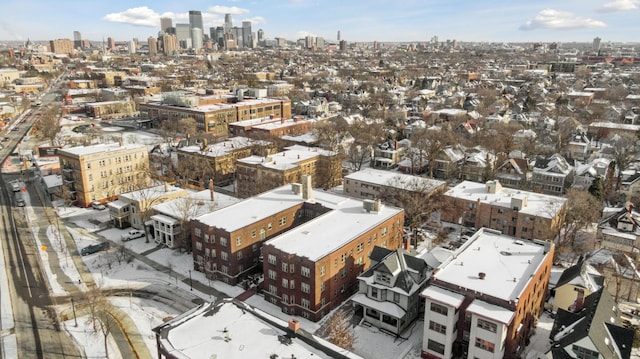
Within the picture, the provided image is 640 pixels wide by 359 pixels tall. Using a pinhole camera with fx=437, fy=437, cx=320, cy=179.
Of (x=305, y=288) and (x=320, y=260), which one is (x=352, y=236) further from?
(x=305, y=288)

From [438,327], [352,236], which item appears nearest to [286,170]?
[352,236]

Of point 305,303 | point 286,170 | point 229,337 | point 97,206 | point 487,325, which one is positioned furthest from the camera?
point 286,170

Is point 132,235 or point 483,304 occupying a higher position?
point 483,304

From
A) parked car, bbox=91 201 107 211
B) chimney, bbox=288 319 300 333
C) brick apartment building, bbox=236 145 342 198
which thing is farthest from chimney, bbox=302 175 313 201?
parked car, bbox=91 201 107 211

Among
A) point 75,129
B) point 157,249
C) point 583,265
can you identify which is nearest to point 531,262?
point 583,265

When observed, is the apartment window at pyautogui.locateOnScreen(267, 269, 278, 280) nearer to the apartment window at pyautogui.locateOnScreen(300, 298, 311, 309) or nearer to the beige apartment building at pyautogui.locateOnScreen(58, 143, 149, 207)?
the apartment window at pyautogui.locateOnScreen(300, 298, 311, 309)

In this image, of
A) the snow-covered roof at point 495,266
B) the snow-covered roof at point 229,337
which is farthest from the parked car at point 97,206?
the snow-covered roof at point 495,266
